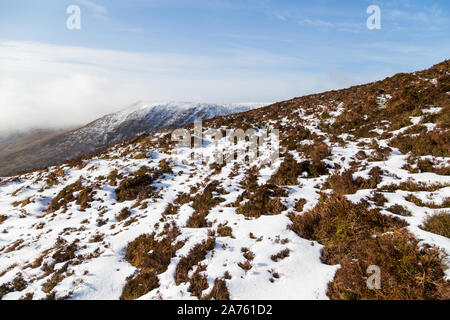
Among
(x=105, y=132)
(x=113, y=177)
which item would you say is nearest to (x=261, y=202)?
(x=113, y=177)

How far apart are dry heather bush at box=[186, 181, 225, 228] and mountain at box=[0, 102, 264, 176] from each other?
346 feet

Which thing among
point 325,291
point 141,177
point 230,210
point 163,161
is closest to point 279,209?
point 230,210

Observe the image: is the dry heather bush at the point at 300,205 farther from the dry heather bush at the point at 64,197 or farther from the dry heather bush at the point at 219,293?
the dry heather bush at the point at 64,197

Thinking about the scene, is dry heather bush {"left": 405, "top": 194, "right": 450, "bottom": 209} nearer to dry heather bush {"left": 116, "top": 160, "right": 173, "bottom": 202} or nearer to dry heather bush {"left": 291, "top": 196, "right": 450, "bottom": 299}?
dry heather bush {"left": 291, "top": 196, "right": 450, "bottom": 299}

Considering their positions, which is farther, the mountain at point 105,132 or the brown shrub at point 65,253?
the mountain at point 105,132

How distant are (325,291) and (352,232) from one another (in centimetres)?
189

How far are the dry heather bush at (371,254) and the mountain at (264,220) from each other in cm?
2

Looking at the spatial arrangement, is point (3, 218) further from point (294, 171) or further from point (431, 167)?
point (431, 167)

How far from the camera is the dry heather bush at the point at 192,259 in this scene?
4.62 metres

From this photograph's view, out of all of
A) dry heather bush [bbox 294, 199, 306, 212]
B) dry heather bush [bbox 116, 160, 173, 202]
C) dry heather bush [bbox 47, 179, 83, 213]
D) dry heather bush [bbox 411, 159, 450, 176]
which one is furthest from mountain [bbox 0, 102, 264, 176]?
dry heather bush [bbox 411, 159, 450, 176]

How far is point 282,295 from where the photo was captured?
12.4 ft

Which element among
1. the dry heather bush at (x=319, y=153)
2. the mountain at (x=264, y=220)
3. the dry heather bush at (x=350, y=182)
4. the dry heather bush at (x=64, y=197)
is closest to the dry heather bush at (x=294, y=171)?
the mountain at (x=264, y=220)

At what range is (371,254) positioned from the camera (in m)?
3.99
